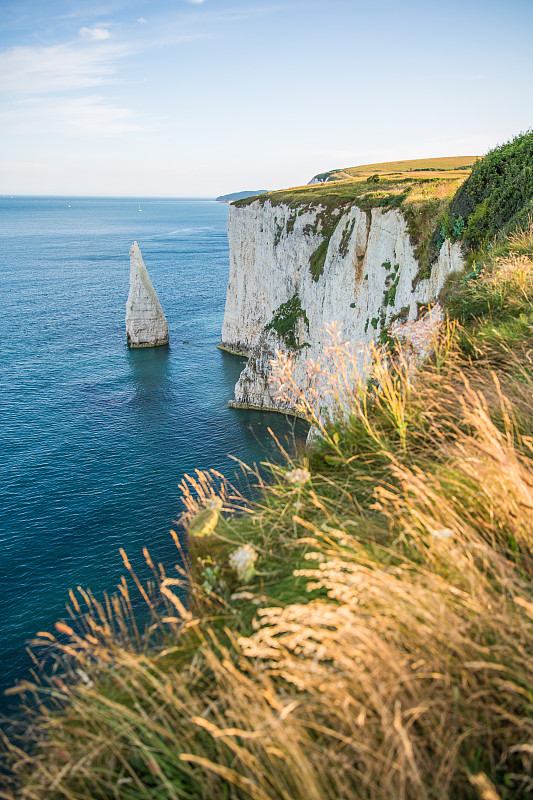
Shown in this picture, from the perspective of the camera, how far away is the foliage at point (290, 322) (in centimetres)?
4512

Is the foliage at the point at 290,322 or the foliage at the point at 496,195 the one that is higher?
the foliage at the point at 496,195

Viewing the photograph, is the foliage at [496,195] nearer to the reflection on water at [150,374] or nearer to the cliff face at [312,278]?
the cliff face at [312,278]

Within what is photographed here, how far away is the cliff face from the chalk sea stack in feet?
27.8

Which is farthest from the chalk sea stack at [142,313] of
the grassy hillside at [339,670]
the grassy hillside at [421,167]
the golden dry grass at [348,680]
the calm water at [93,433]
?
the golden dry grass at [348,680]

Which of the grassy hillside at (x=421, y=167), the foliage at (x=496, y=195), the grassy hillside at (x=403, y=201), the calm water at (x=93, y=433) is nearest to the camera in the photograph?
the foliage at (x=496, y=195)

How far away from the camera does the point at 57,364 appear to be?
52250 millimetres

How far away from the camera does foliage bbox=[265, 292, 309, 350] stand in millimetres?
45125

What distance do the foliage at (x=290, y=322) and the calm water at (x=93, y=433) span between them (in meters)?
6.96

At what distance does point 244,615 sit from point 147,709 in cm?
98

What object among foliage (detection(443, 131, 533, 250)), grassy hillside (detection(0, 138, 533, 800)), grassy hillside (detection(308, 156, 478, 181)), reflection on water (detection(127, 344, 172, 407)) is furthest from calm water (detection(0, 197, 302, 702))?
grassy hillside (detection(308, 156, 478, 181))

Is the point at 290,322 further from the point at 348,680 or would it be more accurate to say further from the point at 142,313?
the point at 348,680

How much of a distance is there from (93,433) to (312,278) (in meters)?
Answer: 21.9

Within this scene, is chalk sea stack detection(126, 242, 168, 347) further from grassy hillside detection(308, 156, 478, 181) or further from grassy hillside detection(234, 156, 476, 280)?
grassy hillside detection(308, 156, 478, 181)

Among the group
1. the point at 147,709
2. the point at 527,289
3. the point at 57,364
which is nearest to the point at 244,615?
the point at 147,709
